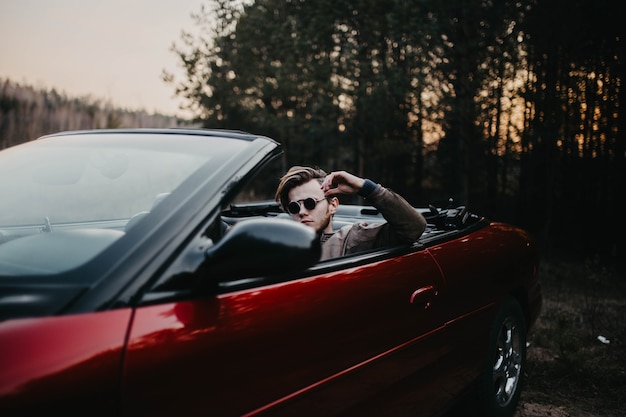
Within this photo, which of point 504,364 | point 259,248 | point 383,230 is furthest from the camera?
point 504,364

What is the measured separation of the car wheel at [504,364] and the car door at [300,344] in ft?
2.45

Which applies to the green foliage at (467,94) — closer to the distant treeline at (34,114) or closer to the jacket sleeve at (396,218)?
the distant treeline at (34,114)

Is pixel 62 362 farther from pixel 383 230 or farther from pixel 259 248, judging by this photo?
pixel 383 230

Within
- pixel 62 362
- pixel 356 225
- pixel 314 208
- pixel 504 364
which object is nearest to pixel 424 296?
pixel 356 225

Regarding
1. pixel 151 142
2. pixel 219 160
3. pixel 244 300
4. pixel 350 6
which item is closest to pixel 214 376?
pixel 244 300

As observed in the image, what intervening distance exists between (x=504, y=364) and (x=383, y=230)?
1.37m

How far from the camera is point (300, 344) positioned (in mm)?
1602

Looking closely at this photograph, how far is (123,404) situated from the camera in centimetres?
115

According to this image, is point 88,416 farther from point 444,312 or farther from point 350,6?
point 350,6

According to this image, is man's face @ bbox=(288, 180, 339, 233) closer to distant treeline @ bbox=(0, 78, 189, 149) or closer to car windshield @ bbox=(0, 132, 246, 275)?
car windshield @ bbox=(0, 132, 246, 275)

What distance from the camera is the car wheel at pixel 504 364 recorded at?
2959mm

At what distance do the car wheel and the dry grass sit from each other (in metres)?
0.26

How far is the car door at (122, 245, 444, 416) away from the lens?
49.3 inches

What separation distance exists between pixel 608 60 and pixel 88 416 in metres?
13.6
